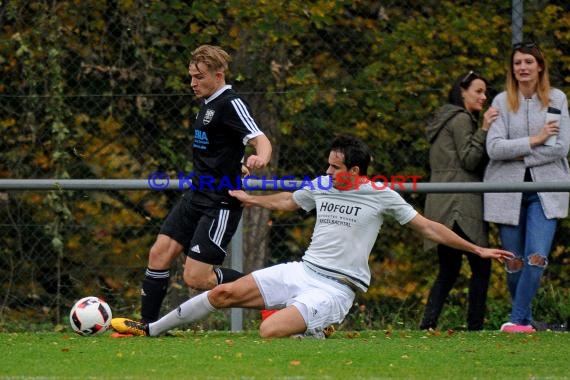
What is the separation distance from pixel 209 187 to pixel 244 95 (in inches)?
79.9

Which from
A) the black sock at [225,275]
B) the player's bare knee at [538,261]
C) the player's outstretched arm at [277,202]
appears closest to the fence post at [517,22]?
the player's bare knee at [538,261]

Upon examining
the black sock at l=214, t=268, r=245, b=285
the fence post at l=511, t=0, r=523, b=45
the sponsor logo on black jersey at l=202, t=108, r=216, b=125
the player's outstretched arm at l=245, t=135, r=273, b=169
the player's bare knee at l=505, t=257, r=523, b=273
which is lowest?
the black sock at l=214, t=268, r=245, b=285

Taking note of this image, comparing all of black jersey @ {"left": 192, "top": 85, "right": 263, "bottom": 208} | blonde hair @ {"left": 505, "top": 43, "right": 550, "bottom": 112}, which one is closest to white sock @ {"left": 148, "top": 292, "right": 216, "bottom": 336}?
black jersey @ {"left": 192, "top": 85, "right": 263, "bottom": 208}

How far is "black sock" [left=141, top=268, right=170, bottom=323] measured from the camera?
344 inches

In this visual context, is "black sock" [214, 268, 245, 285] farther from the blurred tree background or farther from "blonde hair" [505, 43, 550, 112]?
"blonde hair" [505, 43, 550, 112]

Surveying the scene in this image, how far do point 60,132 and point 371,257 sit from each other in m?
2.71

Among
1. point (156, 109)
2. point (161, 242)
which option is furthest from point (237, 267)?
point (156, 109)

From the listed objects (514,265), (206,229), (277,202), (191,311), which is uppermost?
(277,202)

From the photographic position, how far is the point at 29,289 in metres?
10.5

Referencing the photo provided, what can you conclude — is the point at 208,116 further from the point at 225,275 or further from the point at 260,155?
the point at 225,275

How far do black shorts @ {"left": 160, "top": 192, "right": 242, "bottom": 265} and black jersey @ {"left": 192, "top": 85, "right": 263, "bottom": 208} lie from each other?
0.22 feet

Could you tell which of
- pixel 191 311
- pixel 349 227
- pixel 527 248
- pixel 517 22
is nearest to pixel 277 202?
pixel 349 227

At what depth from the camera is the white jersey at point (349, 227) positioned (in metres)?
8.38

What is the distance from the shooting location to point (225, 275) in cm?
880
